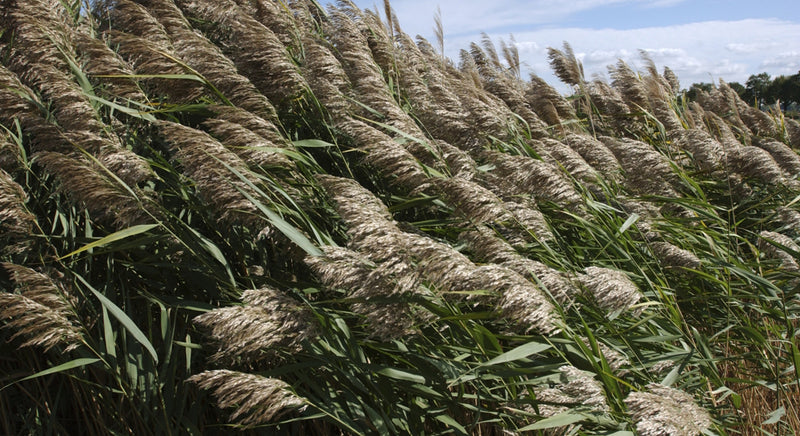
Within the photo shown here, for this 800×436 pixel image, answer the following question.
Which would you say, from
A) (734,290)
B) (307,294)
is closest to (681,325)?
(734,290)

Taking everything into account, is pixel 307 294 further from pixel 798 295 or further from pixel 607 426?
pixel 798 295

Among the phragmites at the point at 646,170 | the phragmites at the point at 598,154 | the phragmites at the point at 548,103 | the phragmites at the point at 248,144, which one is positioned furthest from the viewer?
the phragmites at the point at 548,103

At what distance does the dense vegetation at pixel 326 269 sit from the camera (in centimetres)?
213

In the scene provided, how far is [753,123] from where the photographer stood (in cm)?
640

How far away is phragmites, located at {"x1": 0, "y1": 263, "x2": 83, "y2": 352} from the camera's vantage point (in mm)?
2229

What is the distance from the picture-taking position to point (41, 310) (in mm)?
2281

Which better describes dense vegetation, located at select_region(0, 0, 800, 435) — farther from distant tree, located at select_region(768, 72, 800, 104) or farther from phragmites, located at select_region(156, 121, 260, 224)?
distant tree, located at select_region(768, 72, 800, 104)

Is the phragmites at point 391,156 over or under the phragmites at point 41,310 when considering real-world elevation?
over

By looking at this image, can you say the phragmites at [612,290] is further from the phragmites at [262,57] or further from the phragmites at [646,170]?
the phragmites at [262,57]

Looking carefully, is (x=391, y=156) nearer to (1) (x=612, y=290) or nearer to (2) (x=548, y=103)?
(1) (x=612, y=290)

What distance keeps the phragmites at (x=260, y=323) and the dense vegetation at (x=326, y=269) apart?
0.01 meters

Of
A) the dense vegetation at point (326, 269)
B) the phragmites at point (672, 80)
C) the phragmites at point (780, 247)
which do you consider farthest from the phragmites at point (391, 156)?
the phragmites at point (672, 80)

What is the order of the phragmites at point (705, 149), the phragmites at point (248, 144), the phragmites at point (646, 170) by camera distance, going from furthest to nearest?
the phragmites at point (705, 149) → the phragmites at point (646, 170) → the phragmites at point (248, 144)

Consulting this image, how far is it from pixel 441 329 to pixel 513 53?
423 cm
